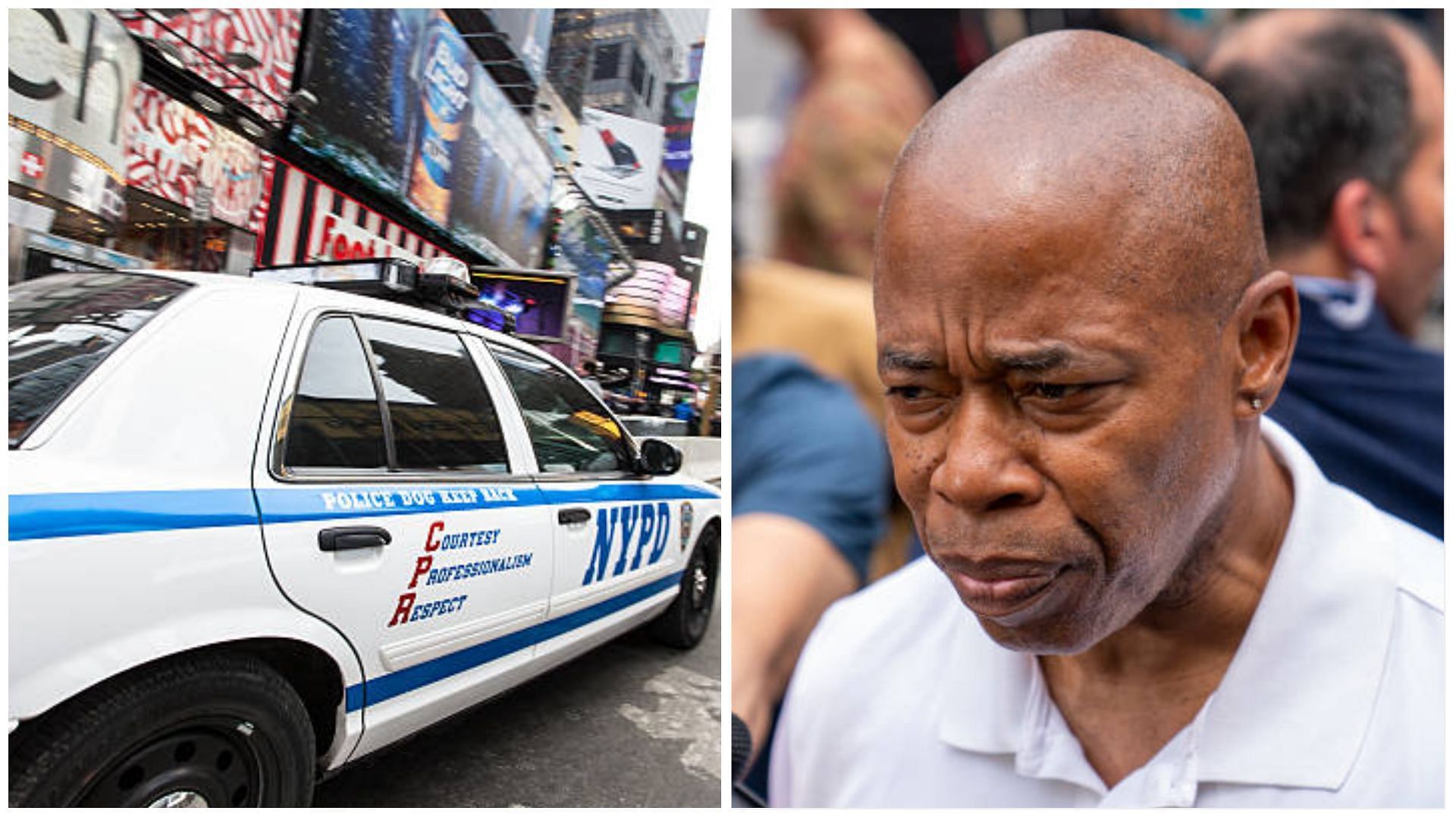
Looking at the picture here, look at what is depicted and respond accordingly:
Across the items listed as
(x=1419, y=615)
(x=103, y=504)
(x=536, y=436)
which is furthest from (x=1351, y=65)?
(x=103, y=504)

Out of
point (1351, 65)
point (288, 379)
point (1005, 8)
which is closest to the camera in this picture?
point (288, 379)

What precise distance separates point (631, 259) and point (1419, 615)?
6.42ft

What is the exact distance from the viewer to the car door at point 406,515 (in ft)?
6.21

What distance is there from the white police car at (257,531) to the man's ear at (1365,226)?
2115mm

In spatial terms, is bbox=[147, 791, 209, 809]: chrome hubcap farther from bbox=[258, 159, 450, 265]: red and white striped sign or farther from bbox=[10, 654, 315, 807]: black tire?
bbox=[258, 159, 450, 265]: red and white striped sign

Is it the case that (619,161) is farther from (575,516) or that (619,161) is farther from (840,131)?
(575,516)

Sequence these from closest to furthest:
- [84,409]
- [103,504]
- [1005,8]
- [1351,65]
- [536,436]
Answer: [103,504] < [84,409] < [1351,65] < [1005,8] < [536,436]

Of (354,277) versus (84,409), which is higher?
(354,277)

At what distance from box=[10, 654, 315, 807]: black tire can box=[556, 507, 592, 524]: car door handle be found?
857 millimetres

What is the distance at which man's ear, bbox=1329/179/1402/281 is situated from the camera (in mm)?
2186

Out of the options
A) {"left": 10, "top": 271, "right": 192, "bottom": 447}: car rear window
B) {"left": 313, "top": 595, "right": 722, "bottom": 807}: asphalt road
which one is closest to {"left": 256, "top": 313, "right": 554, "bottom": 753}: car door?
{"left": 313, "top": 595, "right": 722, "bottom": 807}: asphalt road

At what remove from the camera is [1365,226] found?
7.22ft

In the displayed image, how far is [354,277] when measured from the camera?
2.25 meters

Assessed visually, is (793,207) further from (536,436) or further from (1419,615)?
(1419,615)
